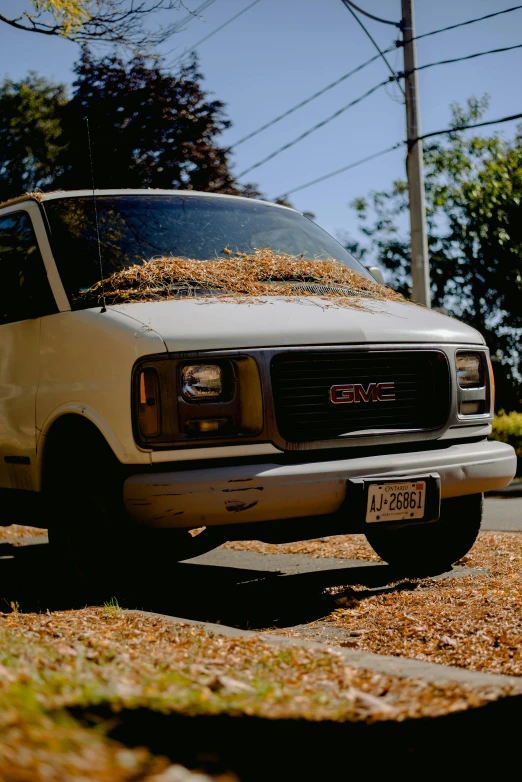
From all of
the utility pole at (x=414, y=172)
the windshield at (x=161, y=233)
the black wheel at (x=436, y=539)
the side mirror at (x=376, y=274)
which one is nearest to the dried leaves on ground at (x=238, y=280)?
the windshield at (x=161, y=233)

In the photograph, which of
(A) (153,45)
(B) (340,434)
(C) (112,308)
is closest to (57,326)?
(C) (112,308)

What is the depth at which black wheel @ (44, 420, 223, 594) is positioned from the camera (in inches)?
186

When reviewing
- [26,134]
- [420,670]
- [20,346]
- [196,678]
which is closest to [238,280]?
[20,346]

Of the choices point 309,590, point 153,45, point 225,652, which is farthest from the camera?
point 153,45

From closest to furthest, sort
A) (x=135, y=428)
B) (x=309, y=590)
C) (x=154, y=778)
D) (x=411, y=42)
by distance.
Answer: (x=154, y=778), (x=135, y=428), (x=309, y=590), (x=411, y=42)

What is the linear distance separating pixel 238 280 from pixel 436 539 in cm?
198

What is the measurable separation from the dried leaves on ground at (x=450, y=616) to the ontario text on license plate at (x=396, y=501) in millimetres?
497

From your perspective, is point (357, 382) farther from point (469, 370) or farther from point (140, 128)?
point (140, 128)

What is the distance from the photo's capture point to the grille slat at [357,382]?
4711mm

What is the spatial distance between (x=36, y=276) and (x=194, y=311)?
1209 millimetres

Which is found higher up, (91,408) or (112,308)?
(112,308)

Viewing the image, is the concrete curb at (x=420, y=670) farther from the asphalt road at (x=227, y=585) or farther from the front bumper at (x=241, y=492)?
the asphalt road at (x=227, y=585)

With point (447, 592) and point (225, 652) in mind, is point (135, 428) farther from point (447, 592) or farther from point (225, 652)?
point (447, 592)

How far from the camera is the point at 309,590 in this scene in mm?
5938
